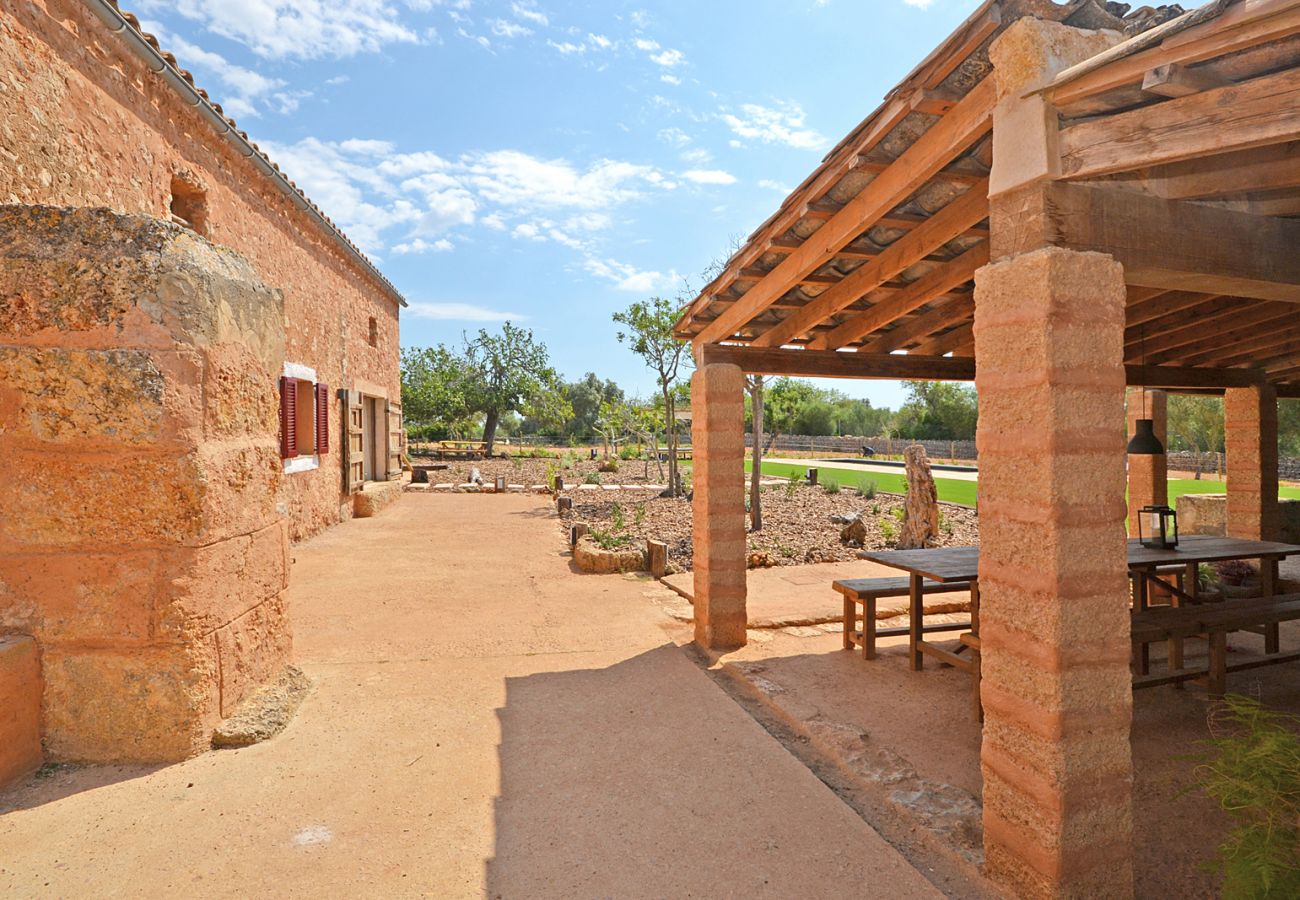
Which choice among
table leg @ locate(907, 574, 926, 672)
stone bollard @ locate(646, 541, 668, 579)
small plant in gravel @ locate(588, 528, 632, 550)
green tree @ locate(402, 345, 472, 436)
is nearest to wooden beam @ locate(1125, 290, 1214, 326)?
→ table leg @ locate(907, 574, 926, 672)

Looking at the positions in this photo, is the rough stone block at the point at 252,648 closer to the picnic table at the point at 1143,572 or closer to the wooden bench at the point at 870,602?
the wooden bench at the point at 870,602

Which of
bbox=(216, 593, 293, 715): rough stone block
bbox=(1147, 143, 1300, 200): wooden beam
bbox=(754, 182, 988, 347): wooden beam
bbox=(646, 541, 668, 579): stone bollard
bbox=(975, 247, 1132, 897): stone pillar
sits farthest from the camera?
bbox=(646, 541, 668, 579): stone bollard

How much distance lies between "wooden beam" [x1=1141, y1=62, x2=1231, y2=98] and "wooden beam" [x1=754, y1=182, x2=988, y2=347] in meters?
1.07

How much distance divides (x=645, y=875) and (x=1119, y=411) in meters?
2.33

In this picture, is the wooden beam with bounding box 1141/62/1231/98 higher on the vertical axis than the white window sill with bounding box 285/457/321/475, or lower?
higher

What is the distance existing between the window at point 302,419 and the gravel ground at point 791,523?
4.16 meters

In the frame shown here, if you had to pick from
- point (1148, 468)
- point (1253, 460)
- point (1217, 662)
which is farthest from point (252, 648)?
point (1253, 460)

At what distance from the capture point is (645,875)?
8.12 feet

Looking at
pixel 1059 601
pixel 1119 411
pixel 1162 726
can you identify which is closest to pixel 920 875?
pixel 1059 601

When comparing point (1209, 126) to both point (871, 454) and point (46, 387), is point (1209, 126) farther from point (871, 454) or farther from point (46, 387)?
point (871, 454)

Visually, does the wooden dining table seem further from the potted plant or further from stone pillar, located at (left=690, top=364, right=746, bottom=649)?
the potted plant

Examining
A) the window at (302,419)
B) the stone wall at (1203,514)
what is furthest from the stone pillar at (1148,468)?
the window at (302,419)

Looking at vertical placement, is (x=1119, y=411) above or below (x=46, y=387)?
below

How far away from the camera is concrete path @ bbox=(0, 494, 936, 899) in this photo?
2.45 m
